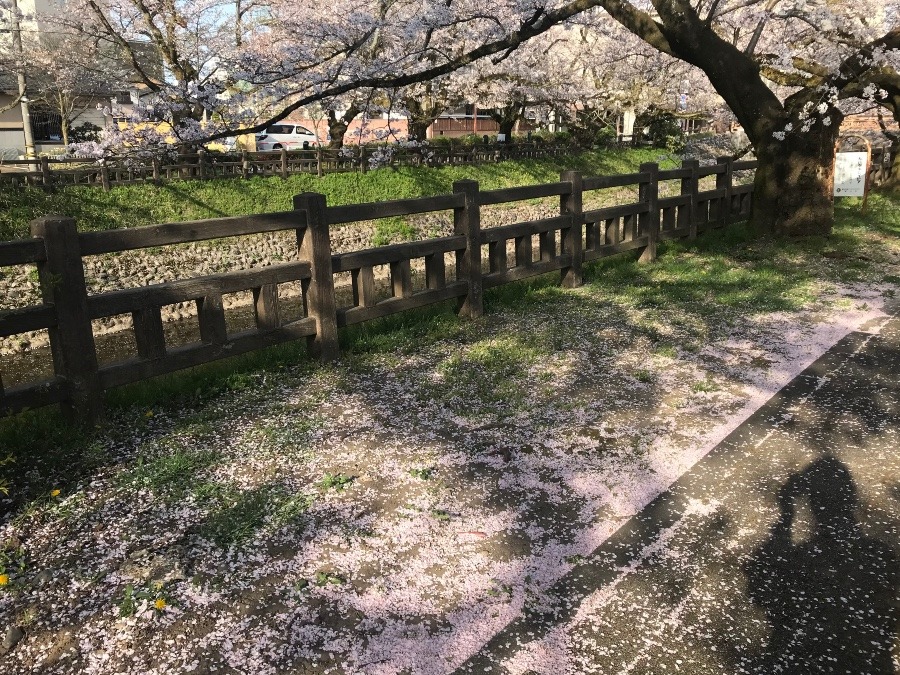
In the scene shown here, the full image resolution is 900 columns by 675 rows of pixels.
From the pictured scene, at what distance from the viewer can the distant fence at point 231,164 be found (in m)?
19.7

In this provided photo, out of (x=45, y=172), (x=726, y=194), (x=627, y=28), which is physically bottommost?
(x=726, y=194)

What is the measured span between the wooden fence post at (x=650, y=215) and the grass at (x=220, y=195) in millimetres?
11647

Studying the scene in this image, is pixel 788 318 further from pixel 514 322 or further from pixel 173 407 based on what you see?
pixel 173 407

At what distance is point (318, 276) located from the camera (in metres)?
6.36

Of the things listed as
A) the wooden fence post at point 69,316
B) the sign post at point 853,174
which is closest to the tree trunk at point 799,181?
the sign post at point 853,174

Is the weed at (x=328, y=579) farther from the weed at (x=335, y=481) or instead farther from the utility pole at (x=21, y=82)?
the utility pole at (x=21, y=82)

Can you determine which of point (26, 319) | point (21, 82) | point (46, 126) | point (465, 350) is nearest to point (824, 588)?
point (465, 350)

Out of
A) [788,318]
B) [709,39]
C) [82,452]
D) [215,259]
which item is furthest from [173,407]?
[215,259]

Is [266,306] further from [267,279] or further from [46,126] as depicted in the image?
[46,126]

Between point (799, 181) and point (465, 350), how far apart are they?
8.13m

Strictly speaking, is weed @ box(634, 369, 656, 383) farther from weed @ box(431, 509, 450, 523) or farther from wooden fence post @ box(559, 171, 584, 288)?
wooden fence post @ box(559, 171, 584, 288)

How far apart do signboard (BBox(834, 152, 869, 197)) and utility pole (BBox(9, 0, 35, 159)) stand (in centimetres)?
2744

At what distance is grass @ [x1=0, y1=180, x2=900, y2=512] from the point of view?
4.38 meters

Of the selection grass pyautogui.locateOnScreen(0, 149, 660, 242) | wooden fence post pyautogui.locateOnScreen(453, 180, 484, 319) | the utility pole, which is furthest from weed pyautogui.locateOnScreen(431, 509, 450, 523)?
the utility pole
